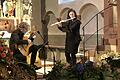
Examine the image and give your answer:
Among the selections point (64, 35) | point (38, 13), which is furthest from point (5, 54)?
point (38, 13)

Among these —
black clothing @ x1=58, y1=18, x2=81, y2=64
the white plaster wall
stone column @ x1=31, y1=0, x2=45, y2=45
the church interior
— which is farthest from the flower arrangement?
stone column @ x1=31, y1=0, x2=45, y2=45

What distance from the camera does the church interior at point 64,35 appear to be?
3.04m

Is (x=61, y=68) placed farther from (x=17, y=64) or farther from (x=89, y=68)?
(x=17, y=64)

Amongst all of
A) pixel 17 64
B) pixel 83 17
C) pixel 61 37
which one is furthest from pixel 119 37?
pixel 17 64

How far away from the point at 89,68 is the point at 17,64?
704 mm

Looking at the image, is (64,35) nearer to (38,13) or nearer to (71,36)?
(38,13)

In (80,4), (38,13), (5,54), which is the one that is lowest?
(5,54)

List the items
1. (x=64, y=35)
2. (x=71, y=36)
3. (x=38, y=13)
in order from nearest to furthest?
(x=71, y=36)
(x=64, y=35)
(x=38, y=13)

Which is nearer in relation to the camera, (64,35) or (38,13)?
(64,35)

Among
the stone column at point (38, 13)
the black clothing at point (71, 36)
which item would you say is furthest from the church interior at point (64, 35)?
the black clothing at point (71, 36)

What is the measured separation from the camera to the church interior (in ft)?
9.98

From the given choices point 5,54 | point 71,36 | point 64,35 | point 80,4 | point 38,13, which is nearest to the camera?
point 5,54

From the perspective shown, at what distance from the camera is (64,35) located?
11.9 metres

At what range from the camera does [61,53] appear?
11.2 meters
